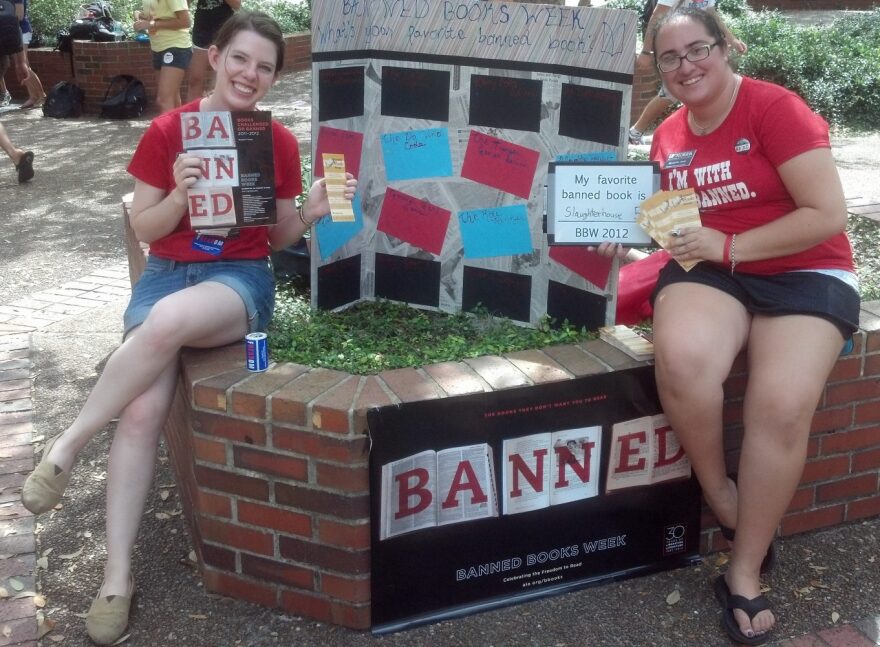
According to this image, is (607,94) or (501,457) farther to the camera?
(607,94)

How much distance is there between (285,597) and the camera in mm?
2814

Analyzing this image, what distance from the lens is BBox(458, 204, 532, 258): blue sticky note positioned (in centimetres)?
350

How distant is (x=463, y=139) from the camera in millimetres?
3525

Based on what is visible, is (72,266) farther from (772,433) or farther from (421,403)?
(772,433)

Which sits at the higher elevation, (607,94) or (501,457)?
(607,94)

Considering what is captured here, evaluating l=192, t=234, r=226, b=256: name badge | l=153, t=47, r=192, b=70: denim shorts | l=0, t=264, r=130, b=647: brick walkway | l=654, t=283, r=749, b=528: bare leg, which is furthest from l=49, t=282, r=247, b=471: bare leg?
l=153, t=47, r=192, b=70: denim shorts

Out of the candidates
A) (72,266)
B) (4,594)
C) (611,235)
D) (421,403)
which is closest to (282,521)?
(421,403)

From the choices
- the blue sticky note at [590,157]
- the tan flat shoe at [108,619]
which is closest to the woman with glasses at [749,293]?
the blue sticky note at [590,157]

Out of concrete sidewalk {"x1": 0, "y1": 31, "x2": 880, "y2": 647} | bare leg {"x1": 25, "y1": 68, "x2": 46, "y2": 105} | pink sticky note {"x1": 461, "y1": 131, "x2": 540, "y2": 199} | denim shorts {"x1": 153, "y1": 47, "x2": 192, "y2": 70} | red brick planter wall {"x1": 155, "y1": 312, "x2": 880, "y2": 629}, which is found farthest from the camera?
bare leg {"x1": 25, "y1": 68, "x2": 46, "y2": 105}

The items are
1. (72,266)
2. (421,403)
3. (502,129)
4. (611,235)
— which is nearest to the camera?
(421,403)

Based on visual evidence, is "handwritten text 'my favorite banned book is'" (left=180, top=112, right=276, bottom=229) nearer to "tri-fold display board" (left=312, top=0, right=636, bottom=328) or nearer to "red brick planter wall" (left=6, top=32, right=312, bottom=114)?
"tri-fold display board" (left=312, top=0, right=636, bottom=328)

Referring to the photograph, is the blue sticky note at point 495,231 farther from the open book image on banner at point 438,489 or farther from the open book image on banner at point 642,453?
the open book image on banner at point 438,489

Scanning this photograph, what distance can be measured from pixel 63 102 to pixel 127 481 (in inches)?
348

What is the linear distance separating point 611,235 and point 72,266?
3.83 m
